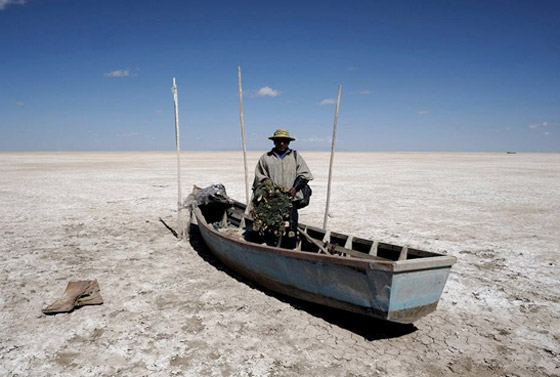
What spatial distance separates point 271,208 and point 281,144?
109 cm

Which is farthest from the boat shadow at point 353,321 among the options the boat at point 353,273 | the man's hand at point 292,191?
the man's hand at point 292,191

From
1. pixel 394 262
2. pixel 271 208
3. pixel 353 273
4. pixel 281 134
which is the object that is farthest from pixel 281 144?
pixel 394 262

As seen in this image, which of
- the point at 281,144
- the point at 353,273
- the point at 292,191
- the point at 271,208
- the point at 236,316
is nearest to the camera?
the point at 353,273

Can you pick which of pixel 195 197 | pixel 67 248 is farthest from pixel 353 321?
pixel 67 248

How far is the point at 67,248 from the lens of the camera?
309 inches

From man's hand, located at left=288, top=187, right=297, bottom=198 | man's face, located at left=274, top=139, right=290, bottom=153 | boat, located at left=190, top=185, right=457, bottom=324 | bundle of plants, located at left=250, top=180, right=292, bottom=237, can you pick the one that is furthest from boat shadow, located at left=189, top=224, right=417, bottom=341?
man's face, located at left=274, top=139, right=290, bottom=153

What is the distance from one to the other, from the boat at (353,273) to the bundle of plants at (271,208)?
1.69 ft

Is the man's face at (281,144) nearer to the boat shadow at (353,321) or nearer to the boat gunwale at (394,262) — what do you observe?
the boat gunwale at (394,262)

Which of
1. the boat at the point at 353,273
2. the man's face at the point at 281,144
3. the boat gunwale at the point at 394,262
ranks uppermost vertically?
the man's face at the point at 281,144

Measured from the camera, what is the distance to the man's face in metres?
5.79

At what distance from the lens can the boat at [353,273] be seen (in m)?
3.79

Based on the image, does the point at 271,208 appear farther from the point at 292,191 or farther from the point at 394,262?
the point at 394,262

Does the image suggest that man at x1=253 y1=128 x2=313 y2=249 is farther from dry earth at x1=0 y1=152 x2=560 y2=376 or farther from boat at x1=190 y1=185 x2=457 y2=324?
dry earth at x1=0 y1=152 x2=560 y2=376

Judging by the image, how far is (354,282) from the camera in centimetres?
407
